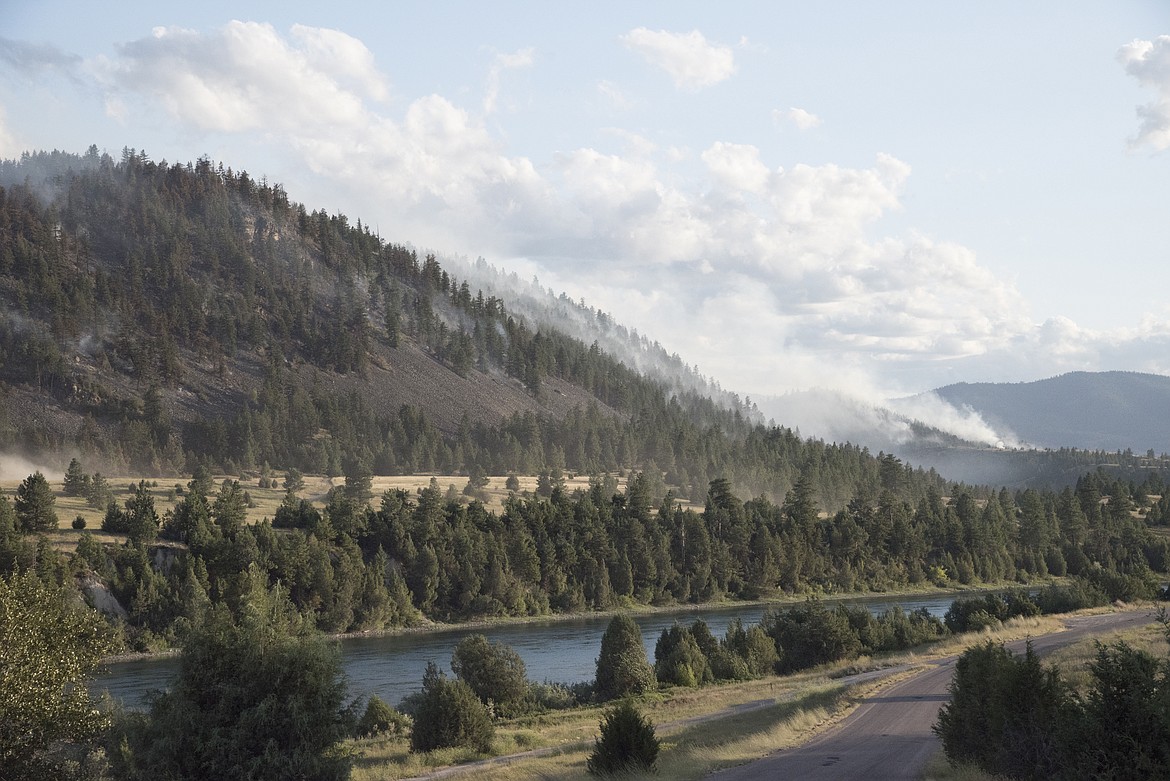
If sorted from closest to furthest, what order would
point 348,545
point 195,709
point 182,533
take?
point 195,709 → point 182,533 → point 348,545

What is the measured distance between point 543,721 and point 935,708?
2311 centimetres

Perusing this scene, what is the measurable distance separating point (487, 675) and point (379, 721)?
7.64 m

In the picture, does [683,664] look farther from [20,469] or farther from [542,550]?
[20,469]

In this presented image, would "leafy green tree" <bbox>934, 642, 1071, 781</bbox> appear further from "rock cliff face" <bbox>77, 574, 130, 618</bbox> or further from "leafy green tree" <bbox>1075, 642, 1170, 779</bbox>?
"rock cliff face" <bbox>77, 574, 130, 618</bbox>

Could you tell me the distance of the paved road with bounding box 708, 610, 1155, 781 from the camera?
33.1 meters

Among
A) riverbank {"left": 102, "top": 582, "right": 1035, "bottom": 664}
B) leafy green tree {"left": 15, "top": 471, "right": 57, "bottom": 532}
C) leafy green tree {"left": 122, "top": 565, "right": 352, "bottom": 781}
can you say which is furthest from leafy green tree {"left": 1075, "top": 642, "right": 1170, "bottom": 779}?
leafy green tree {"left": 15, "top": 471, "right": 57, "bottom": 532}

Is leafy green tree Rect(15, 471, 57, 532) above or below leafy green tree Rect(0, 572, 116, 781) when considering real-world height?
above

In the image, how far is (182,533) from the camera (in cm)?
10294

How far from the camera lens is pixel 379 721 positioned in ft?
186

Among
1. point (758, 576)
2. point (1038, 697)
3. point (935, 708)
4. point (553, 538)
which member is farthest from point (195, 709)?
point (758, 576)

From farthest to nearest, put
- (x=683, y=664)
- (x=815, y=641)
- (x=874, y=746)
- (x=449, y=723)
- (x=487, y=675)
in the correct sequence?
(x=815, y=641) < (x=683, y=664) < (x=487, y=675) < (x=449, y=723) < (x=874, y=746)

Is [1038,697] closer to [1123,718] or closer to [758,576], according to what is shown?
[1123,718]

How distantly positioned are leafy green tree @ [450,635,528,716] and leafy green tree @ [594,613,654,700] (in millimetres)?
7337

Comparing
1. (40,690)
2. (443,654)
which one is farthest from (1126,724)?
(443,654)
